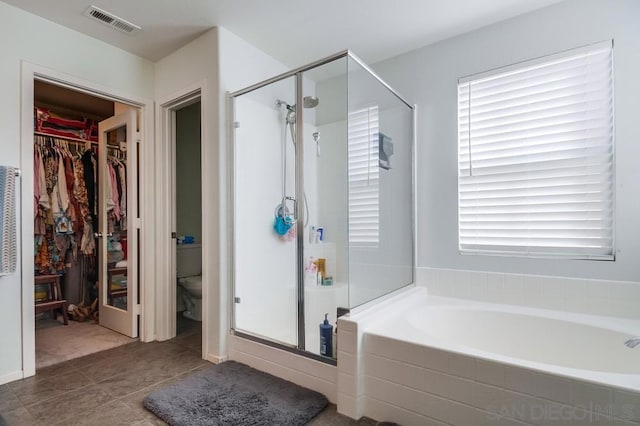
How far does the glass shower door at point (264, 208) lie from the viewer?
2.52 meters

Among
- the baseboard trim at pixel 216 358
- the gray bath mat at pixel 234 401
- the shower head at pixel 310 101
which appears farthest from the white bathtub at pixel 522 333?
the shower head at pixel 310 101

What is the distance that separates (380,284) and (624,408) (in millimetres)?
1353

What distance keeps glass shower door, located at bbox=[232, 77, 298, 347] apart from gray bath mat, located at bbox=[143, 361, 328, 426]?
0.41 m

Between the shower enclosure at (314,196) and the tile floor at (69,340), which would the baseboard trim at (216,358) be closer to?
the shower enclosure at (314,196)

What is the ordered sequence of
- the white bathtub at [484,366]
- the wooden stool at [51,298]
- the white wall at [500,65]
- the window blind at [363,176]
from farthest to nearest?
the wooden stool at [51,298] < the window blind at [363,176] < the white wall at [500,65] < the white bathtub at [484,366]

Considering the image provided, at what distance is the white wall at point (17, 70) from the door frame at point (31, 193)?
22 mm

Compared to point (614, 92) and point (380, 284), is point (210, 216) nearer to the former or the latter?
point (380, 284)

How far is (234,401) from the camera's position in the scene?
1856 millimetres

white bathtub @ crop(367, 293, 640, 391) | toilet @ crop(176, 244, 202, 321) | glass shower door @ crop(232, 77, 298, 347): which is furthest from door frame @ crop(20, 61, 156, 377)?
white bathtub @ crop(367, 293, 640, 391)

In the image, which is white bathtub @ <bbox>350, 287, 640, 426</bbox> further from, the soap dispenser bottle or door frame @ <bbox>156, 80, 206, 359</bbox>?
door frame @ <bbox>156, 80, 206, 359</bbox>

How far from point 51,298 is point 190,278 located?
146 cm

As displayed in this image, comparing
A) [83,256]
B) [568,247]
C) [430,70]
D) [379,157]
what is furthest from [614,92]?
[83,256]

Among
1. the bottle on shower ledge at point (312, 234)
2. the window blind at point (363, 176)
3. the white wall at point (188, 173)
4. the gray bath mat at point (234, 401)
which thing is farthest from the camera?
the white wall at point (188, 173)

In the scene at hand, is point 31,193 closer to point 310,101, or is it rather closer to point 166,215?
point 166,215
